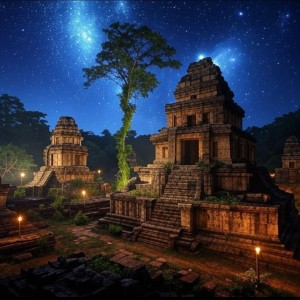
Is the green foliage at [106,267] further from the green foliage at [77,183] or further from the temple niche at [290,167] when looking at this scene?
the temple niche at [290,167]

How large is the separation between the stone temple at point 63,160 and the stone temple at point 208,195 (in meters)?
11.5

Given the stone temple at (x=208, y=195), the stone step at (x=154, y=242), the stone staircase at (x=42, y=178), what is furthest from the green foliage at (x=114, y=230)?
the stone staircase at (x=42, y=178)

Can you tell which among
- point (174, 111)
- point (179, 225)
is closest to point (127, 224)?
point (179, 225)

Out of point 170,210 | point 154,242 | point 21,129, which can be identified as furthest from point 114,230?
point 21,129

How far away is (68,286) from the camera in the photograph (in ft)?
22.7

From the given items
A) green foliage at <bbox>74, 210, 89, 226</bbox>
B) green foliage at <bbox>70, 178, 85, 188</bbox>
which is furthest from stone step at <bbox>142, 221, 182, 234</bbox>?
green foliage at <bbox>70, 178, 85, 188</bbox>

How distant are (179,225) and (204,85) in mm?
11861

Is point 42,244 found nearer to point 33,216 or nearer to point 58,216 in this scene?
point 33,216

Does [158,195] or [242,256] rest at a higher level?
[158,195]

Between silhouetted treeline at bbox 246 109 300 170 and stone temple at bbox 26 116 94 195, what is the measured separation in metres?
35.7

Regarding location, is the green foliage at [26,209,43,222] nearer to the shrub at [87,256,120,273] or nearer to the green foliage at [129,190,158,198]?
the green foliage at [129,190,158,198]

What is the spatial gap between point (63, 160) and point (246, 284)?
2522 centimetres

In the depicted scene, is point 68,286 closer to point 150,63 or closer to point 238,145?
point 238,145

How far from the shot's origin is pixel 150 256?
11.2 meters
